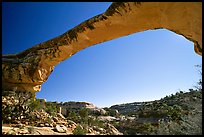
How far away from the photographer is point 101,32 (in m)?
8.38

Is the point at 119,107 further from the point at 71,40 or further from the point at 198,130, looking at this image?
the point at 198,130

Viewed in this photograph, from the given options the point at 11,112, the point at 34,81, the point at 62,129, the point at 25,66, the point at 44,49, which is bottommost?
the point at 62,129

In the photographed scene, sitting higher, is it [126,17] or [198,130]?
[126,17]

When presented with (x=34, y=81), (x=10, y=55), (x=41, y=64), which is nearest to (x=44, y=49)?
(x=41, y=64)

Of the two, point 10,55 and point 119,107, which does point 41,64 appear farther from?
point 119,107

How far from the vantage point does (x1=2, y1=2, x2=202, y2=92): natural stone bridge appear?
5824 mm

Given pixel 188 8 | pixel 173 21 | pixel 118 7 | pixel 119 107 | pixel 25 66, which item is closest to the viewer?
pixel 188 8

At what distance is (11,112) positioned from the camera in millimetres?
9875

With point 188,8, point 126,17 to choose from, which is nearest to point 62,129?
point 126,17

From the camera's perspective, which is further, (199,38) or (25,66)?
(25,66)

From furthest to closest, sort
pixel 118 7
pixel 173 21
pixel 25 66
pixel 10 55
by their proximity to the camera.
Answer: pixel 10 55 < pixel 25 66 < pixel 118 7 < pixel 173 21

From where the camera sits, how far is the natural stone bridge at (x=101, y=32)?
19.1 ft

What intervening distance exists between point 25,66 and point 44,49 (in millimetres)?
1280

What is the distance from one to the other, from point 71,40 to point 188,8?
544 cm
